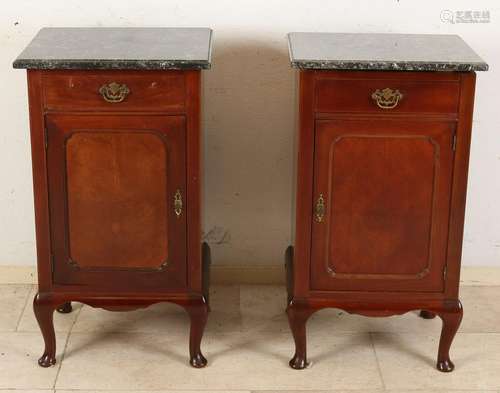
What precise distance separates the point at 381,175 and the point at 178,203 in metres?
0.54

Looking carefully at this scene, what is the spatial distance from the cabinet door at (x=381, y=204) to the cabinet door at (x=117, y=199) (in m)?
0.38

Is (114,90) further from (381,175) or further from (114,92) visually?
(381,175)

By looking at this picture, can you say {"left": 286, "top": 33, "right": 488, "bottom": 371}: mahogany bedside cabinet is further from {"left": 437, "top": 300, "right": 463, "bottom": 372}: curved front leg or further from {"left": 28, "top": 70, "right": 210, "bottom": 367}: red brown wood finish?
{"left": 28, "top": 70, "right": 210, "bottom": 367}: red brown wood finish

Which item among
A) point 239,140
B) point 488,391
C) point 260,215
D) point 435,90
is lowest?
point 488,391

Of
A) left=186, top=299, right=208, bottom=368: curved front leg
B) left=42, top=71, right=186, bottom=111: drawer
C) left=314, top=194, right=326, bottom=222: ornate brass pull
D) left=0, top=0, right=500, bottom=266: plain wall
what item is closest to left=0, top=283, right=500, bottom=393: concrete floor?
left=186, top=299, right=208, bottom=368: curved front leg

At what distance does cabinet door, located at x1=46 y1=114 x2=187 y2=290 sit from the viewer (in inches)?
103

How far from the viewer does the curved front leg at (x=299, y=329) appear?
2783 millimetres

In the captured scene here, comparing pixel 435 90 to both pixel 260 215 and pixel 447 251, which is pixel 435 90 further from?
pixel 260 215

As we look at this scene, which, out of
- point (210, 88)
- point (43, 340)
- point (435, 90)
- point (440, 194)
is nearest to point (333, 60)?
point (435, 90)

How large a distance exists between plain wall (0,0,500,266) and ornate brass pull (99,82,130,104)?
1.77ft

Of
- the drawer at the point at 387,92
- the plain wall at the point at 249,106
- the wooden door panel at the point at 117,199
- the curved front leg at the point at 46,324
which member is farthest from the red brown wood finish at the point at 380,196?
the curved front leg at the point at 46,324

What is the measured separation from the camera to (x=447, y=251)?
2.73 m

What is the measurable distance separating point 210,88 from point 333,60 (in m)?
0.68

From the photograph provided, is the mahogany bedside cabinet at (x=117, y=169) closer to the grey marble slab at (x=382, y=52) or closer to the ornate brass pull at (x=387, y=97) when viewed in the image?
the grey marble slab at (x=382, y=52)
